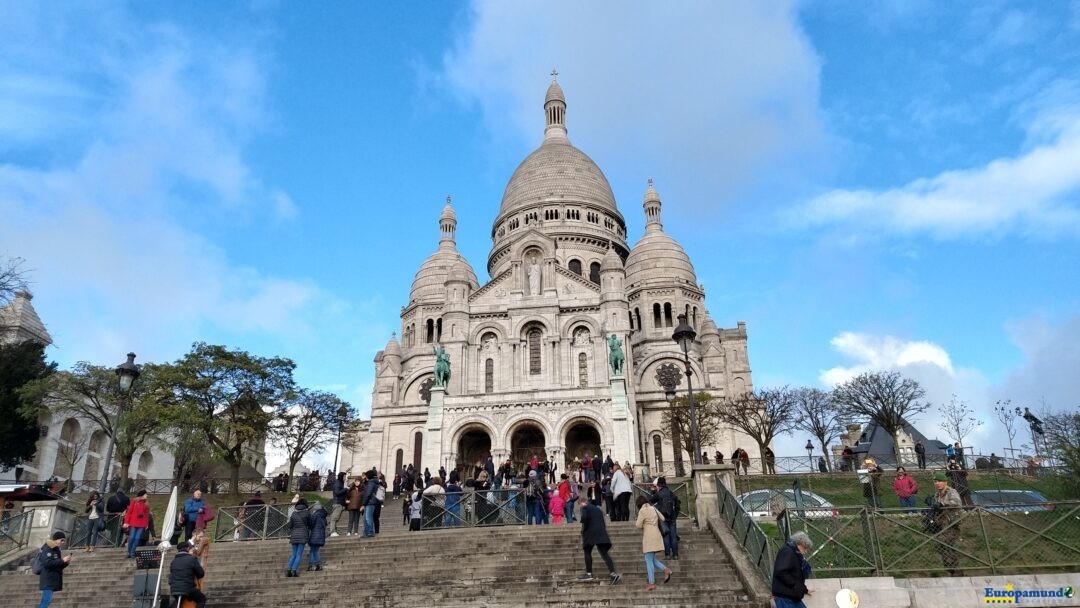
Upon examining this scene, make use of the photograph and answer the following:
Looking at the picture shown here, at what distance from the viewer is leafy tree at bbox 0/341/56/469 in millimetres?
37625

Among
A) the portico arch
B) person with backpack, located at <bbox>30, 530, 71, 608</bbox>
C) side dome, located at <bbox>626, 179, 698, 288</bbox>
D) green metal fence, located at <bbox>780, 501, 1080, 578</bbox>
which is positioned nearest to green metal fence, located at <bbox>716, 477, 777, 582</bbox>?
green metal fence, located at <bbox>780, 501, 1080, 578</bbox>

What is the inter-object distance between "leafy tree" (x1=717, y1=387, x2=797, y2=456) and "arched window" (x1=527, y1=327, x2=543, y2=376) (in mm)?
10448

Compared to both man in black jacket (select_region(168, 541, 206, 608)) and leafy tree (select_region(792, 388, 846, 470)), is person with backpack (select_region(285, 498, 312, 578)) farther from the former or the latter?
leafy tree (select_region(792, 388, 846, 470))

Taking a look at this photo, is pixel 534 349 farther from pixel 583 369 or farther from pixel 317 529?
pixel 317 529

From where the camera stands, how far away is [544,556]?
A: 15.0 m

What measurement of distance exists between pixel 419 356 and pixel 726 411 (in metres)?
22.8

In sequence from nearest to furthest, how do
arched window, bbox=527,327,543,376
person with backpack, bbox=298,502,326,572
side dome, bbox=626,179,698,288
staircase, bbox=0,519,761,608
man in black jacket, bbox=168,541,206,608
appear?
man in black jacket, bbox=168,541,206,608 < staircase, bbox=0,519,761,608 < person with backpack, bbox=298,502,326,572 < arched window, bbox=527,327,543,376 < side dome, bbox=626,179,698,288

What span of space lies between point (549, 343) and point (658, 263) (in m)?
16.5

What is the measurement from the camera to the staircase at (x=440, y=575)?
12.7 m

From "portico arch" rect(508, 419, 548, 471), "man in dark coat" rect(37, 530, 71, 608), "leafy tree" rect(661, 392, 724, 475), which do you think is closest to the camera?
"man in dark coat" rect(37, 530, 71, 608)

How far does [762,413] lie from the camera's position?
4131 cm

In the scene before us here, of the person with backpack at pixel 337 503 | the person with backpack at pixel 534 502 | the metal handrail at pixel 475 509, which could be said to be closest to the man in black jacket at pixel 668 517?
the person with backpack at pixel 534 502

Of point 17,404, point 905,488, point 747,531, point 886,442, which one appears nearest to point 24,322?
point 17,404

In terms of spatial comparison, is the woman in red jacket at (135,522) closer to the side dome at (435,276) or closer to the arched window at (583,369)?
the arched window at (583,369)
